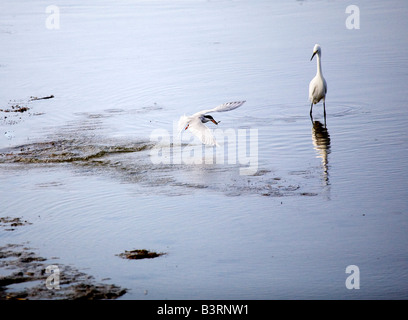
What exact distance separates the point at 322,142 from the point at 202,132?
2797 mm

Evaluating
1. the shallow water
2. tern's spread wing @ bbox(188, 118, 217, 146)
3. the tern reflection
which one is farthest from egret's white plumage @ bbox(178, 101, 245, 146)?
the tern reflection

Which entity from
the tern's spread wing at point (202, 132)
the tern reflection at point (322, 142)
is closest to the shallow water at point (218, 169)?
the tern reflection at point (322, 142)

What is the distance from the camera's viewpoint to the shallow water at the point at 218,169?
8148mm

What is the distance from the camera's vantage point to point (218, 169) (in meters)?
11.9

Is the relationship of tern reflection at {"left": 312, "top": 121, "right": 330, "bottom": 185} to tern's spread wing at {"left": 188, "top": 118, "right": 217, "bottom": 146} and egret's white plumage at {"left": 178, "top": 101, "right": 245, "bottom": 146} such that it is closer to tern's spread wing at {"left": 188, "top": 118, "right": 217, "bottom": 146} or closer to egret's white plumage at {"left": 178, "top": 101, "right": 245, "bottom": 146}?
egret's white plumage at {"left": 178, "top": 101, "right": 245, "bottom": 146}

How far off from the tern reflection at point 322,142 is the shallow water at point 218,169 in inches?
2.3

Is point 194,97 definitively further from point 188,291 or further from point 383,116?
point 188,291

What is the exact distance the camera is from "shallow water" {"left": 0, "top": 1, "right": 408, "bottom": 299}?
815cm

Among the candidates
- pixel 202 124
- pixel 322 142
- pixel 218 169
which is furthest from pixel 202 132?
pixel 322 142

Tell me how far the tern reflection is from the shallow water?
6 cm
